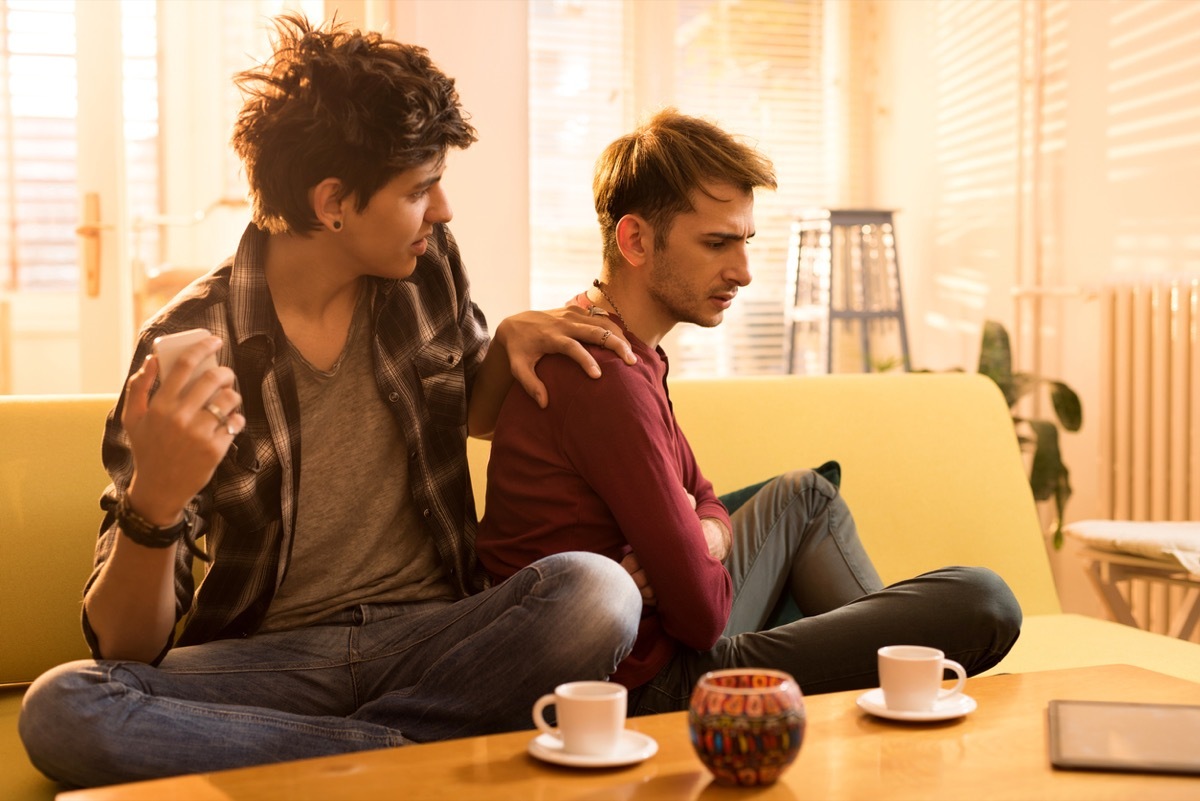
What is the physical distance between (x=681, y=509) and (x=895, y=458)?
2.96ft

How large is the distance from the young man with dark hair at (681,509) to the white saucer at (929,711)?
0.26m

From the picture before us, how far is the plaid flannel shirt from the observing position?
4.85 ft

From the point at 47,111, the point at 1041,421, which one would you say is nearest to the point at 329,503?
the point at 1041,421

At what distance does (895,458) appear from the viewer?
2.23 meters

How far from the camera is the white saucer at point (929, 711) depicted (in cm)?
118

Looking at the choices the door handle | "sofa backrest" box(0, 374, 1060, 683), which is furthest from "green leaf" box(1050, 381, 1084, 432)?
the door handle

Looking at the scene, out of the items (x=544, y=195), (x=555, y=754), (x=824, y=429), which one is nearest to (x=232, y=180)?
(x=544, y=195)

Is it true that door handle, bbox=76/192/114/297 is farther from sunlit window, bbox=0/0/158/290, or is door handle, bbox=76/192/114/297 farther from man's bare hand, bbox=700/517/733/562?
man's bare hand, bbox=700/517/733/562

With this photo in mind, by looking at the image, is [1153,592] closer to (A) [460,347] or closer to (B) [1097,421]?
(B) [1097,421]

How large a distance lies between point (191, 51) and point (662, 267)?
2701 millimetres

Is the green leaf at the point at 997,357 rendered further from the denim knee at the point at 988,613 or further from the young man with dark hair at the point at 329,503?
the young man with dark hair at the point at 329,503

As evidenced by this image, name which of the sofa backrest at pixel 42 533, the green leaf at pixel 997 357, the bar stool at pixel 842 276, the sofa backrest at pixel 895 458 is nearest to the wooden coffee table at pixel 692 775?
the sofa backrest at pixel 42 533

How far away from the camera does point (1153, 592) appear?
3.22 m

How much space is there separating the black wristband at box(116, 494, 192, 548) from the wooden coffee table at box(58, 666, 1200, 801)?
0.30m
